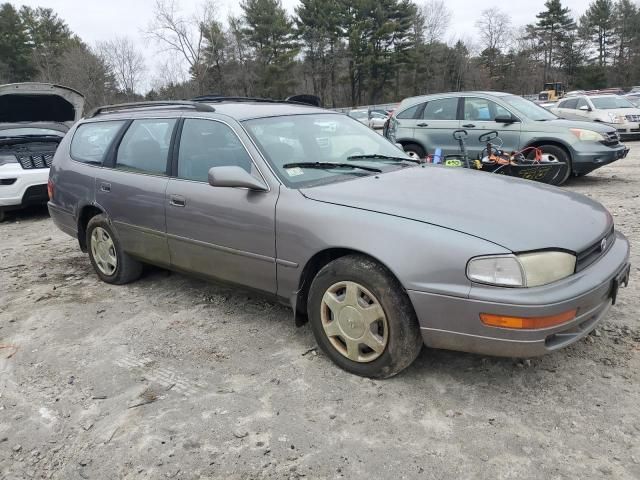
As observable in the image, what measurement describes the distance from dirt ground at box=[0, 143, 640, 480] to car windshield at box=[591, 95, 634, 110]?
530 inches

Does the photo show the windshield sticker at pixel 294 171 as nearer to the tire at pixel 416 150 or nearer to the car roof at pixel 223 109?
the car roof at pixel 223 109

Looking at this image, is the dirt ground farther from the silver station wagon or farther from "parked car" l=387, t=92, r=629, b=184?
"parked car" l=387, t=92, r=629, b=184

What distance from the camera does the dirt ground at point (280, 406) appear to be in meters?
2.31

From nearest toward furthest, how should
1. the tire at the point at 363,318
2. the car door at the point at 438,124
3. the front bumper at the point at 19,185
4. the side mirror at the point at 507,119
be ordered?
the tire at the point at 363,318 → the front bumper at the point at 19,185 → the side mirror at the point at 507,119 → the car door at the point at 438,124

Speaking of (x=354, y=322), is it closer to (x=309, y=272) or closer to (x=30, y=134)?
(x=309, y=272)

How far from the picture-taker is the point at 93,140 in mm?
4820

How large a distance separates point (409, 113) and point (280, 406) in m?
8.11

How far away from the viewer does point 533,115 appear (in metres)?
8.68

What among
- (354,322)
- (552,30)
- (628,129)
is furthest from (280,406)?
(552,30)

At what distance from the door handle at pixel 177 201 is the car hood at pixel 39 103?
21.3 feet

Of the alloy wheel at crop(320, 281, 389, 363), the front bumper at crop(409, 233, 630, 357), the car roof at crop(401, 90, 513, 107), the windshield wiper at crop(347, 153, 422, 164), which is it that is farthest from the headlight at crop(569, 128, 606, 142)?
the alloy wheel at crop(320, 281, 389, 363)

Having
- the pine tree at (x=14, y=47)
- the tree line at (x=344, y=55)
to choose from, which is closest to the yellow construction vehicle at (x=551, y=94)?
the tree line at (x=344, y=55)

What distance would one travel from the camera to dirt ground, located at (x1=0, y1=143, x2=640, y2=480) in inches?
91.1

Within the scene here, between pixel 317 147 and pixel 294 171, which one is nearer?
pixel 294 171
